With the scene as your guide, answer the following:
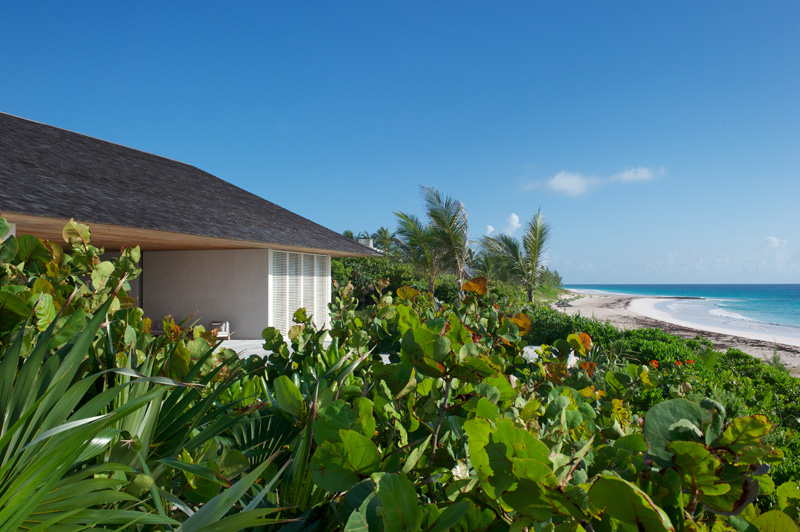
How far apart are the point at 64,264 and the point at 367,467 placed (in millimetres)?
1611

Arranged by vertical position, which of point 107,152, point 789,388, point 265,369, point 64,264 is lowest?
point 789,388

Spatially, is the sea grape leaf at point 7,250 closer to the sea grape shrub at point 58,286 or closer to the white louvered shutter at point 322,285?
the sea grape shrub at point 58,286

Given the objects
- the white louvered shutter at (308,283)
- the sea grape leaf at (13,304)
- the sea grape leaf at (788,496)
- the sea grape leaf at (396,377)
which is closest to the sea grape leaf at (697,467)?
the sea grape leaf at (788,496)

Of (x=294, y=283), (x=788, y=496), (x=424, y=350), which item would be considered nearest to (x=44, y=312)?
(x=424, y=350)

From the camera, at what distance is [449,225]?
18.3 metres

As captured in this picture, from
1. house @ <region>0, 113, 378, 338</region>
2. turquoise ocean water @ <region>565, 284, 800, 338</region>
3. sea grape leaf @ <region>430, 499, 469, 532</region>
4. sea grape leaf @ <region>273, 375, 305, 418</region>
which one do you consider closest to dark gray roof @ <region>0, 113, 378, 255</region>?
house @ <region>0, 113, 378, 338</region>

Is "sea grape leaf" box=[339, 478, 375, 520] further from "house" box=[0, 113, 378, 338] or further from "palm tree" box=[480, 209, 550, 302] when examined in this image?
"palm tree" box=[480, 209, 550, 302]

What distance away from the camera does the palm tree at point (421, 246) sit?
62.8ft

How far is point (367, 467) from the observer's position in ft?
1.97

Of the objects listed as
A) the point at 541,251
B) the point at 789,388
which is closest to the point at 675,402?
the point at 789,388

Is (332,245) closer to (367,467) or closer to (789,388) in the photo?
(789,388)

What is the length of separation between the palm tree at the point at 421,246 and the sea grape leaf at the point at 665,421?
60.1 feet

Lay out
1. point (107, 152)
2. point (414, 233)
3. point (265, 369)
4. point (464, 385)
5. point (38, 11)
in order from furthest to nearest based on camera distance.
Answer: point (414, 233), point (38, 11), point (107, 152), point (265, 369), point (464, 385)

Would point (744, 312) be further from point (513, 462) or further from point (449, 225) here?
point (513, 462)
